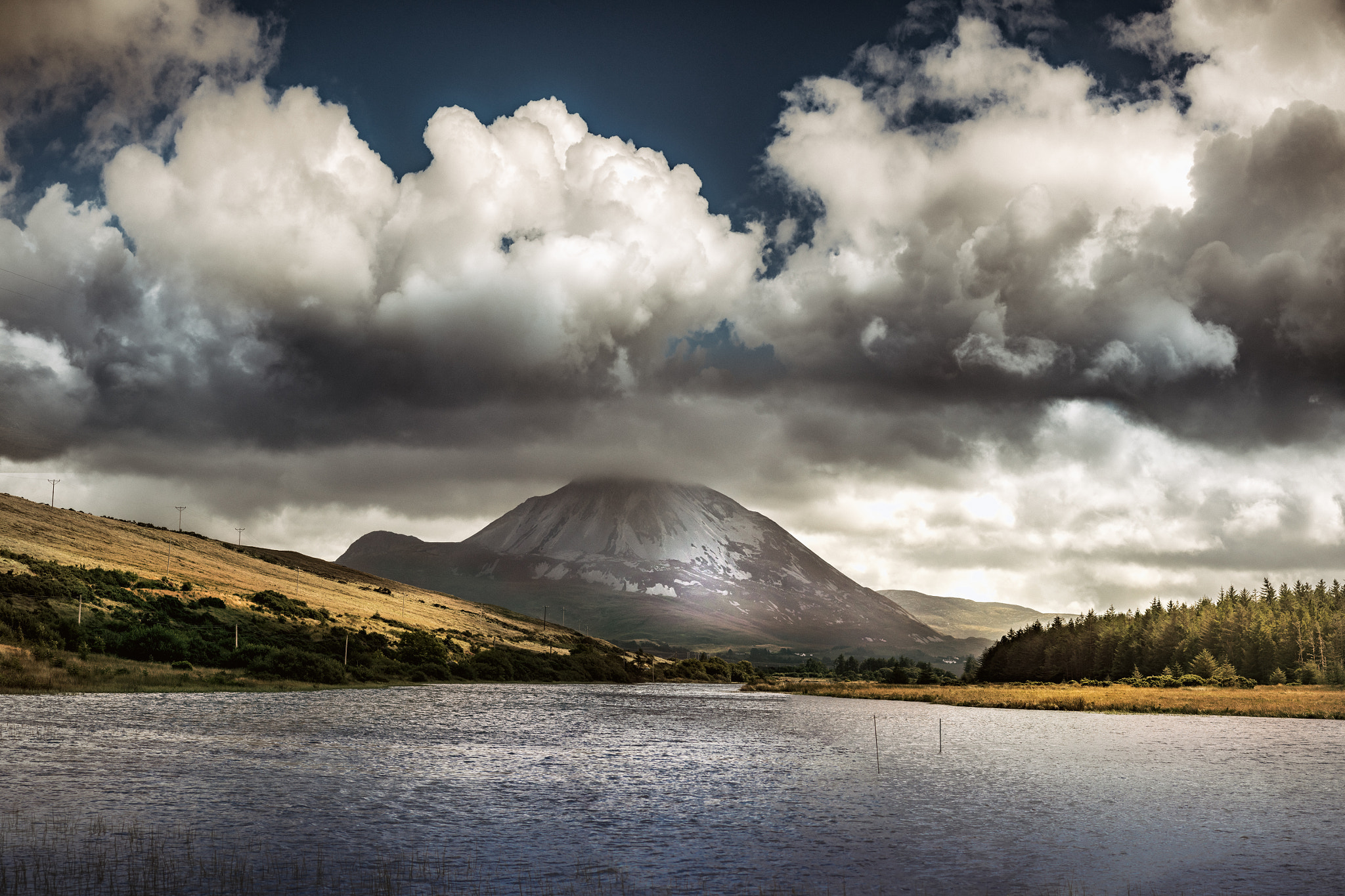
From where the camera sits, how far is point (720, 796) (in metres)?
40.8

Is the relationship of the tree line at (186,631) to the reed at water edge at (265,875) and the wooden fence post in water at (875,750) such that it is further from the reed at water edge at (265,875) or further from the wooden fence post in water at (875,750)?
the reed at water edge at (265,875)

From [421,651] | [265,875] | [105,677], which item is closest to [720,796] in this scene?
[265,875]

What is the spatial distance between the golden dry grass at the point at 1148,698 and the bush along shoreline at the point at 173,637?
289 ft

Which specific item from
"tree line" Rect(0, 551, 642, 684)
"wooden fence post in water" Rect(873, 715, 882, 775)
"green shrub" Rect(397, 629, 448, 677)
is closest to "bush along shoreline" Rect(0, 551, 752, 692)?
"tree line" Rect(0, 551, 642, 684)

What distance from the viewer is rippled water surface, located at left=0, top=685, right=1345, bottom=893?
88.9 feet

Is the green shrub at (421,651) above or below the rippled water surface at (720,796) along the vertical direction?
below

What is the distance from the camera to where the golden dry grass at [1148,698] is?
109 metres

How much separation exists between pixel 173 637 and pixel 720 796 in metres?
92.6

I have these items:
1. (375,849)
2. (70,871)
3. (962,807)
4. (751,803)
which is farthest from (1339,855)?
(70,871)

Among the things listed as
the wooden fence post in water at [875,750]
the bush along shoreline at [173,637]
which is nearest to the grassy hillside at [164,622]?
the bush along shoreline at [173,637]

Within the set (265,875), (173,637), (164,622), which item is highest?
(164,622)

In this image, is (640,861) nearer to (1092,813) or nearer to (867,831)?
(867,831)

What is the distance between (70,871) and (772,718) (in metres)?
87.9

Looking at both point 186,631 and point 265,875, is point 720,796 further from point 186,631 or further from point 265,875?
point 186,631
